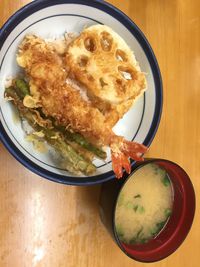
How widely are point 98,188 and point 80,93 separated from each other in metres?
0.31

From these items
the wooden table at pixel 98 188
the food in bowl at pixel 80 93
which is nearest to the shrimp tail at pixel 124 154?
the food in bowl at pixel 80 93

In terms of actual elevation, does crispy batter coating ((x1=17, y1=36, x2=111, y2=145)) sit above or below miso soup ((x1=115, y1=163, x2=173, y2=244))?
above

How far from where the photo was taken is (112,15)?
3.78 ft

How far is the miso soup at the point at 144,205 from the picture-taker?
1.20m

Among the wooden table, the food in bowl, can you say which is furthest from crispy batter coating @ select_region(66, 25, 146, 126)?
the wooden table

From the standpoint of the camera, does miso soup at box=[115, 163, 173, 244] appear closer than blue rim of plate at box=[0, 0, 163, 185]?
No

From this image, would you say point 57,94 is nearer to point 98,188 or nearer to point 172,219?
point 98,188

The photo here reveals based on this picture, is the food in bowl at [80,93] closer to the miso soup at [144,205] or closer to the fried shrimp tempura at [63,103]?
the fried shrimp tempura at [63,103]

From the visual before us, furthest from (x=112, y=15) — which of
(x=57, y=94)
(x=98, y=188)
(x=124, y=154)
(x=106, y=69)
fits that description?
(x=98, y=188)

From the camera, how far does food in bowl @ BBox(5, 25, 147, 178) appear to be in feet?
3.59

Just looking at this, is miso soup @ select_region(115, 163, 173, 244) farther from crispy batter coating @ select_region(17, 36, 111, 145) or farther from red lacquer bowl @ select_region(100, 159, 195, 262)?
crispy batter coating @ select_region(17, 36, 111, 145)

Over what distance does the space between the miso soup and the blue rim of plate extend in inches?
3.4

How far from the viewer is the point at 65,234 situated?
1214mm

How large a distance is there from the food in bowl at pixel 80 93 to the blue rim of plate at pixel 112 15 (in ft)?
0.14
